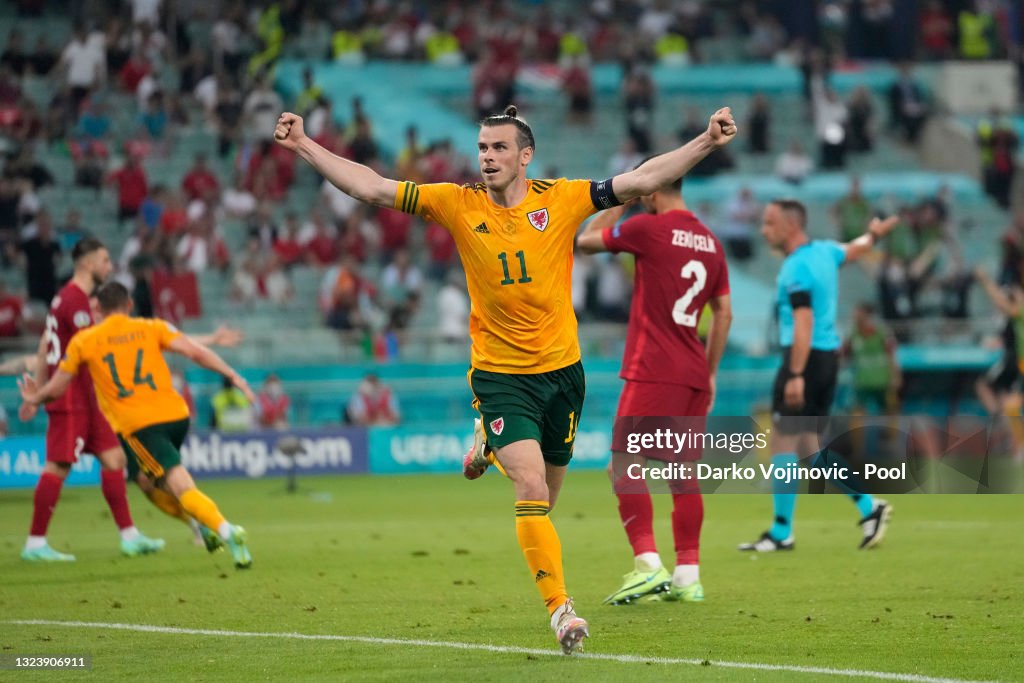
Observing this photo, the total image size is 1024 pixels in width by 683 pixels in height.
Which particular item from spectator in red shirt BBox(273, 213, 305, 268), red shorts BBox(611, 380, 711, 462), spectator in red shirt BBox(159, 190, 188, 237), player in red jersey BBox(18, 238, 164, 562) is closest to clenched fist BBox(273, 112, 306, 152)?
red shorts BBox(611, 380, 711, 462)

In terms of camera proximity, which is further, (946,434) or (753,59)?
(753,59)

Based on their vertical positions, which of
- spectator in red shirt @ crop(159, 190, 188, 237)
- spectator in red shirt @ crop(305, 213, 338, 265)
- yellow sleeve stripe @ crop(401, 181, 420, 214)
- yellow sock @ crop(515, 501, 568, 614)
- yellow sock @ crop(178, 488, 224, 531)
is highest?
yellow sleeve stripe @ crop(401, 181, 420, 214)

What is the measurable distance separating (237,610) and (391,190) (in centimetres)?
309

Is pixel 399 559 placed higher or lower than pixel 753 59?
lower

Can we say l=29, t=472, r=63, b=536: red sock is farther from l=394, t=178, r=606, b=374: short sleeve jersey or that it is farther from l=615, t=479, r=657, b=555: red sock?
l=394, t=178, r=606, b=374: short sleeve jersey

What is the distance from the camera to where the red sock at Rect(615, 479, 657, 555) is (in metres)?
10.2

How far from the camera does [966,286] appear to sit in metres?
29.3

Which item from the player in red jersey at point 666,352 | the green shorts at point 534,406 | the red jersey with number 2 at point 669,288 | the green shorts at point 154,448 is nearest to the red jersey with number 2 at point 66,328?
the green shorts at point 154,448

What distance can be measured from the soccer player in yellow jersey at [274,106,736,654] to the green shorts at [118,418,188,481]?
4.35 m

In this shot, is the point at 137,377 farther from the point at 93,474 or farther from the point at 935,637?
the point at 93,474

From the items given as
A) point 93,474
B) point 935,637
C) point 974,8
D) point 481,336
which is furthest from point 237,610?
point 974,8

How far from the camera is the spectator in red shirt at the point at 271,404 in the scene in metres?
24.1

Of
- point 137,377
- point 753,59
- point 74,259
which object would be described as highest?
point 753,59

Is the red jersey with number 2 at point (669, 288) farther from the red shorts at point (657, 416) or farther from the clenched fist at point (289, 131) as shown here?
the clenched fist at point (289, 131)
